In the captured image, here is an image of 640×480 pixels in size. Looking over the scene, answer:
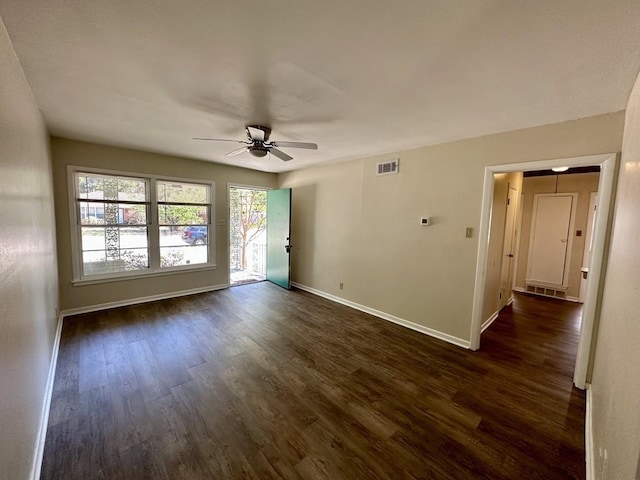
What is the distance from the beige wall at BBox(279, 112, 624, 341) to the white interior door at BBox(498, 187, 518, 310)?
1.42m

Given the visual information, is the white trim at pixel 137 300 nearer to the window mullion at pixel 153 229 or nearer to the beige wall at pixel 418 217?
the window mullion at pixel 153 229

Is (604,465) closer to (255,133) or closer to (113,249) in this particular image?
(255,133)

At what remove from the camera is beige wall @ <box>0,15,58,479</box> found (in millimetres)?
1144

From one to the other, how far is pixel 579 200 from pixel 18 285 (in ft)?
25.1

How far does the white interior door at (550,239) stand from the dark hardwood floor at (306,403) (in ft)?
7.15

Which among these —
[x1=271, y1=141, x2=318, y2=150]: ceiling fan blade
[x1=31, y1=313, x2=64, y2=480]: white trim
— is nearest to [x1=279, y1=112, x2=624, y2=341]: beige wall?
[x1=271, y1=141, x2=318, y2=150]: ceiling fan blade

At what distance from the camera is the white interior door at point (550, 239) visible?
5086 mm

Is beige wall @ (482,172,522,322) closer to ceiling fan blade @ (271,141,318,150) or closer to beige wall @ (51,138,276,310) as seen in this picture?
ceiling fan blade @ (271,141,318,150)

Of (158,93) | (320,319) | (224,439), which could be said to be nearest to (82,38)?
(158,93)

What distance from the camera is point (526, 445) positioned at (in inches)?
69.5

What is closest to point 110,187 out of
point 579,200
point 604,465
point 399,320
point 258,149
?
point 258,149

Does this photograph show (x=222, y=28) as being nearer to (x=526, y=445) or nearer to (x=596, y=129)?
(x=596, y=129)

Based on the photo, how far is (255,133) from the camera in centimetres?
283

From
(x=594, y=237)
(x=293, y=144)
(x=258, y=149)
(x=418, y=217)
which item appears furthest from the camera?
(x=418, y=217)
